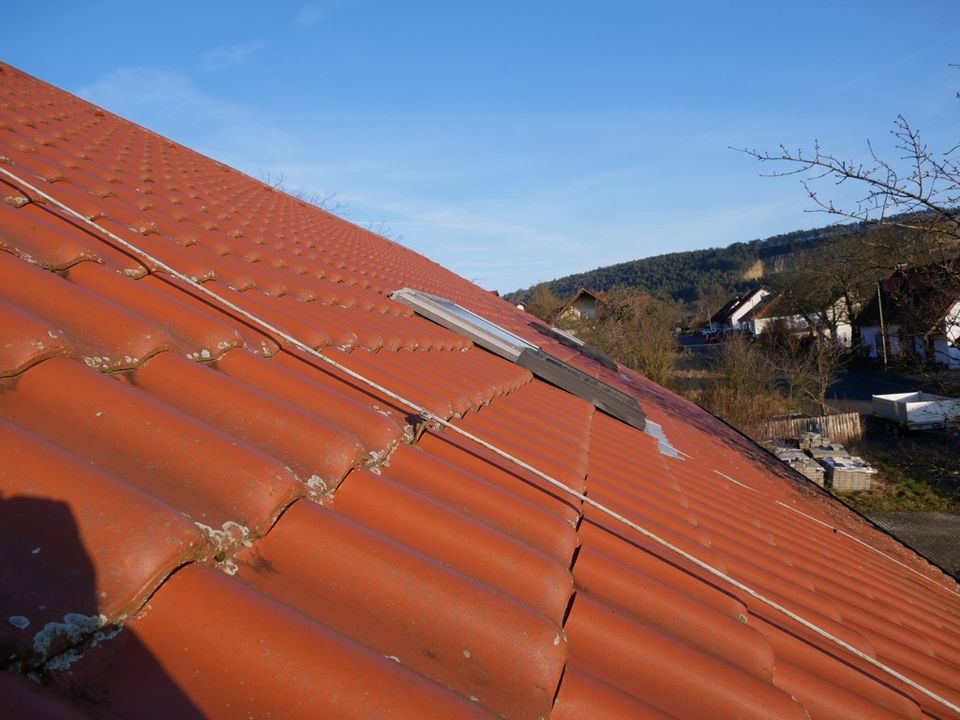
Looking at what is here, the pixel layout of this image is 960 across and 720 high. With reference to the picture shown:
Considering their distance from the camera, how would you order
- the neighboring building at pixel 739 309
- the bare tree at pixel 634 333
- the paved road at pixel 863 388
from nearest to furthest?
the bare tree at pixel 634 333
the paved road at pixel 863 388
the neighboring building at pixel 739 309

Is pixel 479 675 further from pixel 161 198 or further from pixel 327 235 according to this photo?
pixel 327 235

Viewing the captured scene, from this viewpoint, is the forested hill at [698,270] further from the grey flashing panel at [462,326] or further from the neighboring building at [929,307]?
the grey flashing panel at [462,326]

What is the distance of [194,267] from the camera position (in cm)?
256

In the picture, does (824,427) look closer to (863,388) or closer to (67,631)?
(863,388)

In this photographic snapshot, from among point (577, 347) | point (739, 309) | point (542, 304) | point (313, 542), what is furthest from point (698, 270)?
point (313, 542)

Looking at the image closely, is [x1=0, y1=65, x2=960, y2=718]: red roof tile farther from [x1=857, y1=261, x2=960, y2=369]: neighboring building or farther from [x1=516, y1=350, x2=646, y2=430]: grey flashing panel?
[x1=857, y1=261, x2=960, y2=369]: neighboring building

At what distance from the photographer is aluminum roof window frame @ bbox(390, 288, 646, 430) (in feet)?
15.1

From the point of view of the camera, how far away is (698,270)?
117562 millimetres

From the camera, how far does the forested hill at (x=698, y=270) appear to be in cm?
10231

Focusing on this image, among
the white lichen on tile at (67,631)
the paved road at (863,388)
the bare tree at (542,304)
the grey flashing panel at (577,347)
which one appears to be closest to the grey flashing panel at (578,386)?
the grey flashing panel at (577,347)

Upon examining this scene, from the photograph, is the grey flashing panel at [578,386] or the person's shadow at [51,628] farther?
the grey flashing panel at [578,386]

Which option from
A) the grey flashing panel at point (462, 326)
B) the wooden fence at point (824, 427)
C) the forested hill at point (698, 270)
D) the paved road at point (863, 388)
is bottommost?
the wooden fence at point (824, 427)

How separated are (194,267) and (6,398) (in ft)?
4.69

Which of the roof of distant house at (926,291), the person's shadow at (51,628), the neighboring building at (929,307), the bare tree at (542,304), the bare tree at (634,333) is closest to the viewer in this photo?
the person's shadow at (51,628)
